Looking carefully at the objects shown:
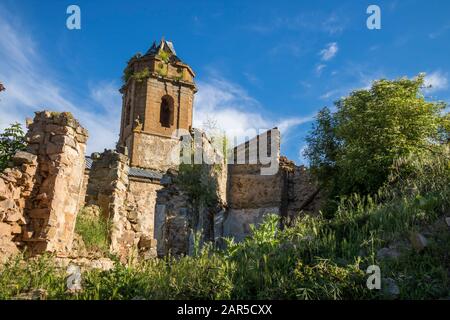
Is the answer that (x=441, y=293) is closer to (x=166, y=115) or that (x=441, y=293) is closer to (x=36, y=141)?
(x=36, y=141)

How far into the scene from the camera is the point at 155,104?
3259 centimetres

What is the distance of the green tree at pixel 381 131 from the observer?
1569 cm

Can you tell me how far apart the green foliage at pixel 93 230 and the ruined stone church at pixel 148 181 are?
153mm

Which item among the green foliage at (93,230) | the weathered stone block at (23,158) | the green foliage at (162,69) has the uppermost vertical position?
the green foliage at (162,69)

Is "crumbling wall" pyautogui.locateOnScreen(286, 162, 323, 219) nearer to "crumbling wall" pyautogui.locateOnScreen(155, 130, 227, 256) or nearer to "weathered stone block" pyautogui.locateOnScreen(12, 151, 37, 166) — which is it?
"crumbling wall" pyautogui.locateOnScreen(155, 130, 227, 256)

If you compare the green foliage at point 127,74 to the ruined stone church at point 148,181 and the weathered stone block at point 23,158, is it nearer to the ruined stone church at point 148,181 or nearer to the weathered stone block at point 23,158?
the ruined stone church at point 148,181

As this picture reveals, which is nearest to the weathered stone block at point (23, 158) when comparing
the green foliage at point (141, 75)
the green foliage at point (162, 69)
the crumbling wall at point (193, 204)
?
the crumbling wall at point (193, 204)

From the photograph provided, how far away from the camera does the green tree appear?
1569 centimetres

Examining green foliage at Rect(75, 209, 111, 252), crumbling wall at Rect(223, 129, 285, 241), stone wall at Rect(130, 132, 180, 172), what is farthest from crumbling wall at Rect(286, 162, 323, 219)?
green foliage at Rect(75, 209, 111, 252)

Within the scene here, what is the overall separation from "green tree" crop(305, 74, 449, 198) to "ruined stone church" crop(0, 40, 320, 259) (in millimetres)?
3678

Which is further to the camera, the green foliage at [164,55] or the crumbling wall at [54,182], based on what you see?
the green foliage at [164,55]

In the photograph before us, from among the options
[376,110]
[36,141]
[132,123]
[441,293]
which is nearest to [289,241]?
[441,293]

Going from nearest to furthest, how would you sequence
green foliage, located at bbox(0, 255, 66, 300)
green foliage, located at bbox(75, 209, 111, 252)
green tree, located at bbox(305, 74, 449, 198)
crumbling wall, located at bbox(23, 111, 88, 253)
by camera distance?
green foliage, located at bbox(0, 255, 66, 300) < crumbling wall, located at bbox(23, 111, 88, 253) < green foliage, located at bbox(75, 209, 111, 252) < green tree, located at bbox(305, 74, 449, 198)

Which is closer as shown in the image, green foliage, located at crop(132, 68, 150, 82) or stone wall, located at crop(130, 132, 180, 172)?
stone wall, located at crop(130, 132, 180, 172)
